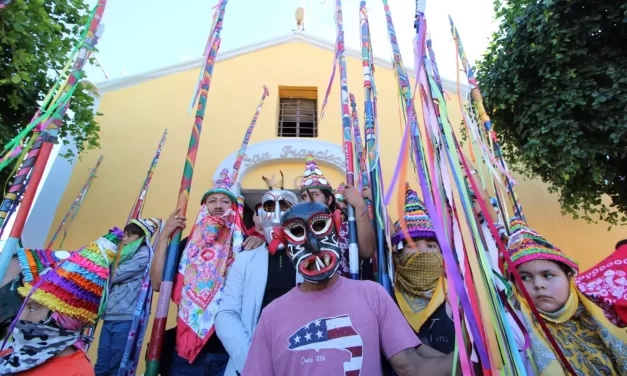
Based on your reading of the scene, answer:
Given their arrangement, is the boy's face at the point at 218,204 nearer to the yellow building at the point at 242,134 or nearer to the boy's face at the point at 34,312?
the boy's face at the point at 34,312

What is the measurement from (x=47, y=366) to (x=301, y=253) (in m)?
1.10

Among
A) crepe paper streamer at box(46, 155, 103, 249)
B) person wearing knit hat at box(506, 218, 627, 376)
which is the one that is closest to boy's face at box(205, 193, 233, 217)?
person wearing knit hat at box(506, 218, 627, 376)

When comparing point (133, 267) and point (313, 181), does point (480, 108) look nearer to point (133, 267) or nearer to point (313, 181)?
point (313, 181)

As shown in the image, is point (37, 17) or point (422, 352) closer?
point (422, 352)

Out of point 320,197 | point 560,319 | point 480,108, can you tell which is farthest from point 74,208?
point 560,319

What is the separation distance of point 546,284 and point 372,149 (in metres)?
1.18

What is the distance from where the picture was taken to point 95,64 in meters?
4.28

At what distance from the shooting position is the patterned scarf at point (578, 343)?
5.55 feet

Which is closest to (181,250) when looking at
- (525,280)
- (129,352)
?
(129,352)

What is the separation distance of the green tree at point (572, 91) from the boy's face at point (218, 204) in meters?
3.06

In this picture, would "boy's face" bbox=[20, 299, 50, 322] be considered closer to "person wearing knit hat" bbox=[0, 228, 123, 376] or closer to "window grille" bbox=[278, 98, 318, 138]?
"person wearing knit hat" bbox=[0, 228, 123, 376]

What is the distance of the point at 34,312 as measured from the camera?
1585 mm

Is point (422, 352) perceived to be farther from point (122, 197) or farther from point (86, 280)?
point (122, 197)

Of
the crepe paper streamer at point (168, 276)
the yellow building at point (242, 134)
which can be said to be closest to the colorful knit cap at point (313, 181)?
the crepe paper streamer at point (168, 276)
